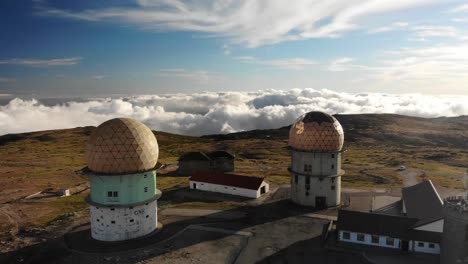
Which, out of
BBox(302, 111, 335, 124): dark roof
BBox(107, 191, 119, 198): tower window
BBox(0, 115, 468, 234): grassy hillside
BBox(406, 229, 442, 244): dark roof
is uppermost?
BBox(302, 111, 335, 124): dark roof

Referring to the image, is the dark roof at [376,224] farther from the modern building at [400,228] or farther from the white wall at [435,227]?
the white wall at [435,227]

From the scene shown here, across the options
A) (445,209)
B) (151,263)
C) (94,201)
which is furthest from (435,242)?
(94,201)

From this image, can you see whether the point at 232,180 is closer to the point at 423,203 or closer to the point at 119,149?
the point at 119,149

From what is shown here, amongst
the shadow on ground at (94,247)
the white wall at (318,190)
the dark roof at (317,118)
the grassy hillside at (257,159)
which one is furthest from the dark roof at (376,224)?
the grassy hillside at (257,159)

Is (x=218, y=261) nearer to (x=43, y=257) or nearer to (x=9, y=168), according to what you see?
(x=43, y=257)

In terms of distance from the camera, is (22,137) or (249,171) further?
(22,137)

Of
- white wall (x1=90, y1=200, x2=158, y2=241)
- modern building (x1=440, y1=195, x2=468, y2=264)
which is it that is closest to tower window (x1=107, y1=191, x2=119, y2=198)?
white wall (x1=90, y1=200, x2=158, y2=241)

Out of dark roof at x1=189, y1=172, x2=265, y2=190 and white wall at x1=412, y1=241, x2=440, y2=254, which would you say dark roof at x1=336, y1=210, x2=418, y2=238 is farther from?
dark roof at x1=189, y1=172, x2=265, y2=190
